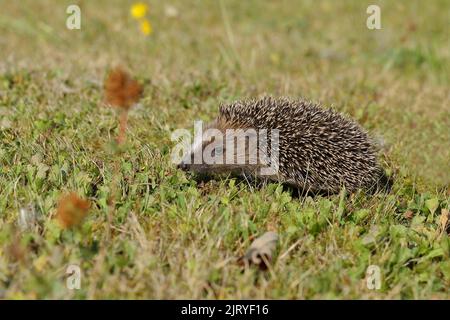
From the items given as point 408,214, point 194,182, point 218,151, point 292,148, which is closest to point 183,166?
point 194,182

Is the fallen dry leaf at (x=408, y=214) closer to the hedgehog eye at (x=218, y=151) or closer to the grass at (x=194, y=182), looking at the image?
the grass at (x=194, y=182)

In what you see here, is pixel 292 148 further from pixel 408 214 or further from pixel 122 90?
pixel 122 90

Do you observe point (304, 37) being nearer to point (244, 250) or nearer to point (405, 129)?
point (405, 129)

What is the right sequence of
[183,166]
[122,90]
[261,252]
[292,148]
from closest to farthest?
[122,90] → [261,252] → [183,166] → [292,148]

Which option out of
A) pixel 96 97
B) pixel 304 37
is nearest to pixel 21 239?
pixel 96 97

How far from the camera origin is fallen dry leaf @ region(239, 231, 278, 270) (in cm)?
429

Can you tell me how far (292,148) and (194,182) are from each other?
95cm

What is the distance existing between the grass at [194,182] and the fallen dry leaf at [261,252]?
0.07m

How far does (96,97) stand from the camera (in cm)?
760

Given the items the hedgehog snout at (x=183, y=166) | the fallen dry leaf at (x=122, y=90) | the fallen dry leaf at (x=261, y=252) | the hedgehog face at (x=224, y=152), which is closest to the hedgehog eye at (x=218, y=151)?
the hedgehog face at (x=224, y=152)

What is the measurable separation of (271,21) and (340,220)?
332 inches

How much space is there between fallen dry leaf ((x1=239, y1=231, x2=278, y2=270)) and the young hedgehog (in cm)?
118

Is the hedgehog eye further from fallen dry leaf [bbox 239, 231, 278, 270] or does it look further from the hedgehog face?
fallen dry leaf [bbox 239, 231, 278, 270]

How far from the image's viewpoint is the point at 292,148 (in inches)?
225
